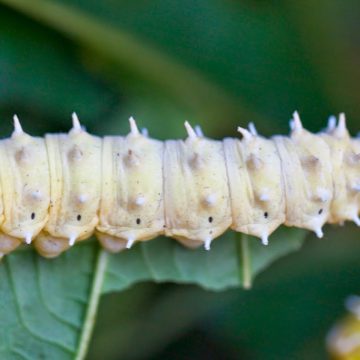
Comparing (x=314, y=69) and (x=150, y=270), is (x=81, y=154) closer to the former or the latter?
(x=150, y=270)

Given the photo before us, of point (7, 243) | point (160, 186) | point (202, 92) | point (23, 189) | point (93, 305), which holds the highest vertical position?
point (202, 92)

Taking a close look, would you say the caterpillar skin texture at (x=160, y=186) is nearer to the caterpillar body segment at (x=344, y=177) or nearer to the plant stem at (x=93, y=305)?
the caterpillar body segment at (x=344, y=177)

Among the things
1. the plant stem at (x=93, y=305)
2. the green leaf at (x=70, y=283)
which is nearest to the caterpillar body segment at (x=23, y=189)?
the green leaf at (x=70, y=283)

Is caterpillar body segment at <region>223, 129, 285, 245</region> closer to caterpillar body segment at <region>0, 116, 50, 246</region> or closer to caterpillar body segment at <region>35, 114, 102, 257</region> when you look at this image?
caterpillar body segment at <region>35, 114, 102, 257</region>

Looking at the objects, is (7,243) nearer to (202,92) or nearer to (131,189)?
(131,189)

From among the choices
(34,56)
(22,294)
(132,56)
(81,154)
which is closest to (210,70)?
(132,56)

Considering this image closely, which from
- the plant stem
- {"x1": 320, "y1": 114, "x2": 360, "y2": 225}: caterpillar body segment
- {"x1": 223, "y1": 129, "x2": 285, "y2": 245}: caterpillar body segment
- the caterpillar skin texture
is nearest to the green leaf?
the plant stem

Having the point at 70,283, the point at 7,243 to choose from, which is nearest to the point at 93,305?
the point at 70,283
